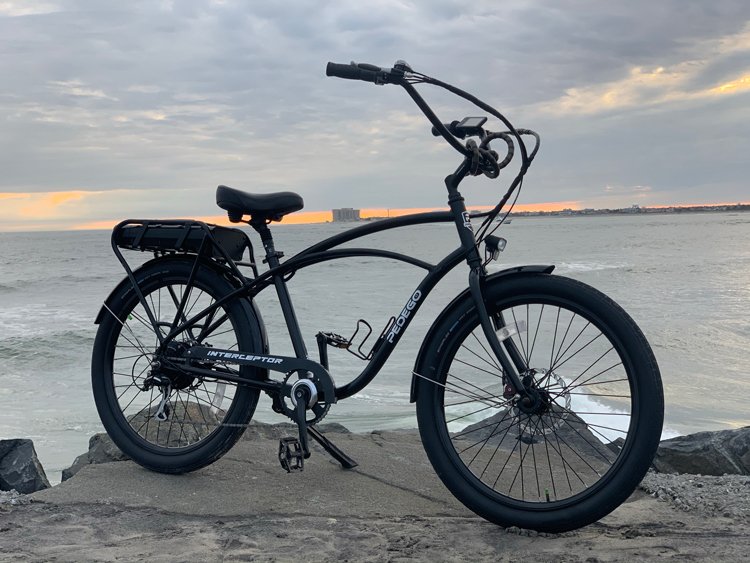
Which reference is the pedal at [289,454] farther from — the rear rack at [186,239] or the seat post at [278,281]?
the rear rack at [186,239]

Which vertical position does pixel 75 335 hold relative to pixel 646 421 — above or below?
below

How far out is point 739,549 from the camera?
2.57m

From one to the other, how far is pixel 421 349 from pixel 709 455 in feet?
8.13

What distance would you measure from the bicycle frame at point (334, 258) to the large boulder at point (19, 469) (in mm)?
1593

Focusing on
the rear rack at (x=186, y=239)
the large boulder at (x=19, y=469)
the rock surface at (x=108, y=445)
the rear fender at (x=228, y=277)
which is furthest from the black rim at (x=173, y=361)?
the large boulder at (x=19, y=469)

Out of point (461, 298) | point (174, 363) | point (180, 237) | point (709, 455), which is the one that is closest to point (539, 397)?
point (461, 298)

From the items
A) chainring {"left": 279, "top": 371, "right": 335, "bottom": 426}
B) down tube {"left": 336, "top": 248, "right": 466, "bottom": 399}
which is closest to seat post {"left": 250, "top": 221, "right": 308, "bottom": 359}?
chainring {"left": 279, "top": 371, "right": 335, "bottom": 426}

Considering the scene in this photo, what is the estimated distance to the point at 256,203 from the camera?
11.2 ft

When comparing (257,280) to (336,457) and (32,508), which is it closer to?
(336,457)

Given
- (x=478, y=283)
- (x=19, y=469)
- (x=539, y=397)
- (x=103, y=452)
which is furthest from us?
(x=19, y=469)

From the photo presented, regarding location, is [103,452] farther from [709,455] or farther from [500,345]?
[709,455]

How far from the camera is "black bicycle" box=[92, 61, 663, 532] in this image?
9.03ft

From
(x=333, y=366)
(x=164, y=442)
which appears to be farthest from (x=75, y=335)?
(x=164, y=442)

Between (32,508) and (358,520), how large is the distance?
5.10 ft
